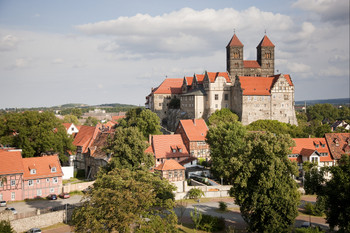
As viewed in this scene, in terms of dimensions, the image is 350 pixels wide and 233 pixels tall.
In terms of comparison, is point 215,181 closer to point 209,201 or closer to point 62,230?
point 209,201

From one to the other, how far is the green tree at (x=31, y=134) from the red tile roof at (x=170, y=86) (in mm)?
44622

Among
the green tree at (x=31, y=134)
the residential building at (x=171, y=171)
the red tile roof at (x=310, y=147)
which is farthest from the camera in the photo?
the red tile roof at (x=310, y=147)

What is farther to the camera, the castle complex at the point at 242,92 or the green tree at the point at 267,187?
the castle complex at the point at 242,92

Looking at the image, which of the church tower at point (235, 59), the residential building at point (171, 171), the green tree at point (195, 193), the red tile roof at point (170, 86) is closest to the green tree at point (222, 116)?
the church tower at point (235, 59)

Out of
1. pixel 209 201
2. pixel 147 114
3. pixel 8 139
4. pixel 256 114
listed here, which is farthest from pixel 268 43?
pixel 8 139

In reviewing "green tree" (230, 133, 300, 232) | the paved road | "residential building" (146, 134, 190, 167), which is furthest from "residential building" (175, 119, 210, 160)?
"green tree" (230, 133, 300, 232)

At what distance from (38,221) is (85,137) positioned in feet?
98.1

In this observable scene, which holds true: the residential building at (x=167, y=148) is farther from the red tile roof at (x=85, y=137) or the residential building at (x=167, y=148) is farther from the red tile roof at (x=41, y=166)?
the red tile roof at (x=41, y=166)

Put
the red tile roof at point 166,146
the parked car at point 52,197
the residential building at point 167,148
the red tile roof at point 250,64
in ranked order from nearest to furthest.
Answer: the parked car at point 52,197
the residential building at point 167,148
the red tile roof at point 166,146
the red tile roof at point 250,64

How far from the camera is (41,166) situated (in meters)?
50.5

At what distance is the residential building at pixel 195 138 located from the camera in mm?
62256

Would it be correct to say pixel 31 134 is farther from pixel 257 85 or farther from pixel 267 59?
pixel 267 59

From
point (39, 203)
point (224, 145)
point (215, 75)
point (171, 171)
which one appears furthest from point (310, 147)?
point (39, 203)

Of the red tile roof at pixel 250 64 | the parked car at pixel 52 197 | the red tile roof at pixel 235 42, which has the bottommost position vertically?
the parked car at pixel 52 197
